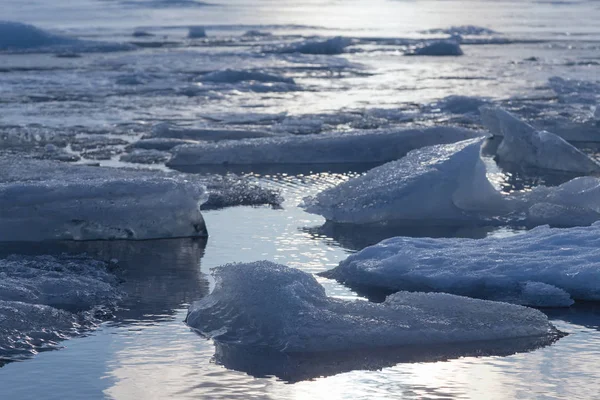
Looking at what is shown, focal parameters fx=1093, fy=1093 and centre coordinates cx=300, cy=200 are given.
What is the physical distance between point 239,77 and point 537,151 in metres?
7.38

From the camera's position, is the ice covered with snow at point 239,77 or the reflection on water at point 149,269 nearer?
the reflection on water at point 149,269

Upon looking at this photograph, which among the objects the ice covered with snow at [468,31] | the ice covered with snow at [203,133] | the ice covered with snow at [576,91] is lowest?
the ice covered with snow at [203,133]

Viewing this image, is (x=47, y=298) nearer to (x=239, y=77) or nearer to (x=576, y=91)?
(x=576, y=91)

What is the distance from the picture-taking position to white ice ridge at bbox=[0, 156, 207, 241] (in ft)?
19.6

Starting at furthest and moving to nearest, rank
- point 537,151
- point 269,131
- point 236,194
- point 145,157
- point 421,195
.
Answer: point 269,131 < point 537,151 < point 145,157 < point 236,194 < point 421,195

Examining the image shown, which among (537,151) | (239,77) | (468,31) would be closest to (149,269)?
(537,151)

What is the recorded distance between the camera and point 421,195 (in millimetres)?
6590

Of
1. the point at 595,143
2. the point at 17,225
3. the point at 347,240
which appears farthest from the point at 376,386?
the point at 595,143

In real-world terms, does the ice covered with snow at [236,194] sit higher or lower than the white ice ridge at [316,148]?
lower

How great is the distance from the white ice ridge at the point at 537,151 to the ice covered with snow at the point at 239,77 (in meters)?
6.50

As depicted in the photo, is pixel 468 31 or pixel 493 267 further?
pixel 468 31

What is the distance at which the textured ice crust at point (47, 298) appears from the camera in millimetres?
4234

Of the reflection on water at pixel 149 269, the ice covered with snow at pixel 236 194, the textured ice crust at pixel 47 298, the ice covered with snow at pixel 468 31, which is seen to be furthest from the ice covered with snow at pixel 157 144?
the ice covered with snow at pixel 468 31

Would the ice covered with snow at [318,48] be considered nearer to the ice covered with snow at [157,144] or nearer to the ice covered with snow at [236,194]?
the ice covered with snow at [157,144]
